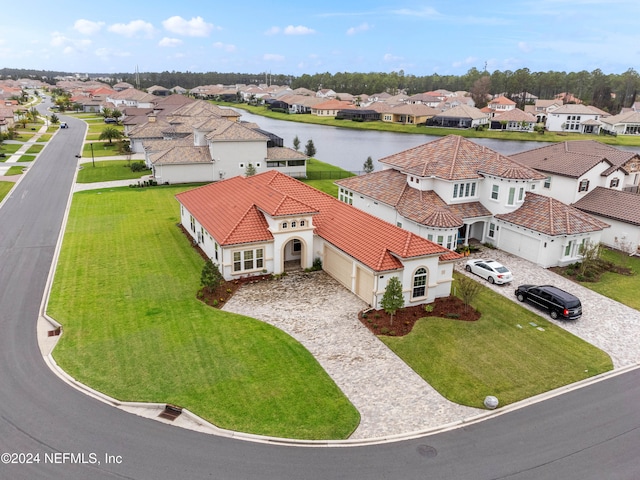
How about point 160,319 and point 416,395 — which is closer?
point 416,395

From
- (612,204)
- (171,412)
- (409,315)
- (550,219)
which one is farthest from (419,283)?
(612,204)

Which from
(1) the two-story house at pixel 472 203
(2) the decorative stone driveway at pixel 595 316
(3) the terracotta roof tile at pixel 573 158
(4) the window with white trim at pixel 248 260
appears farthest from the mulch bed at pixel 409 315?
(3) the terracotta roof tile at pixel 573 158

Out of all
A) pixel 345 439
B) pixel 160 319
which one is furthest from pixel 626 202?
pixel 160 319

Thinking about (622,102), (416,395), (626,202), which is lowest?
(416,395)

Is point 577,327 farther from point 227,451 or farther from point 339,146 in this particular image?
point 339,146

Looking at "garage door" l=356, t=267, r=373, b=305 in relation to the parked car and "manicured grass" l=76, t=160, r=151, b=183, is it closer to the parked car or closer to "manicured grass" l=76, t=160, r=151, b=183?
the parked car

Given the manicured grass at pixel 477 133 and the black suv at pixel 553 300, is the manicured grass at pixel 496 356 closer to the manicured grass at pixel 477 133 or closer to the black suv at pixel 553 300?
the black suv at pixel 553 300
